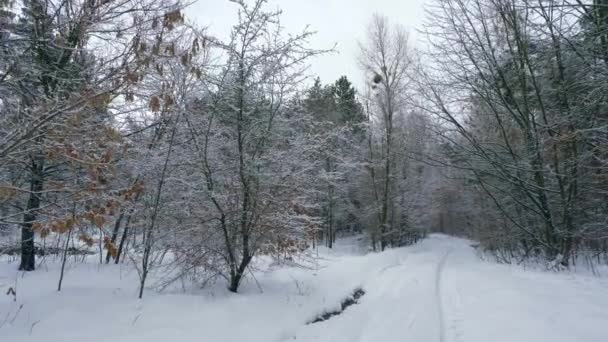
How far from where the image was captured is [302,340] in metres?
4.62

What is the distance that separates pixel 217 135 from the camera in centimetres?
595

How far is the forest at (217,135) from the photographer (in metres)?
3.55

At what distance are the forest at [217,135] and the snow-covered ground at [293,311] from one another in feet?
1.82

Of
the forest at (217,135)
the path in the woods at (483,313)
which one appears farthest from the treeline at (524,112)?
the path in the woods at (483,313)

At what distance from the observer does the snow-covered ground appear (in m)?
3.98

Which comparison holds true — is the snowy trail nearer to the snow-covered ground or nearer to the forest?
the snow-covered ground

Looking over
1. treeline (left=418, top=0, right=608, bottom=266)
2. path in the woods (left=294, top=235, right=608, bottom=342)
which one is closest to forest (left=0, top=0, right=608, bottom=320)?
treeline (left=418, top=0, right=608, bottom=266)

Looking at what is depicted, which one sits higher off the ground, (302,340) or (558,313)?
(558,313)

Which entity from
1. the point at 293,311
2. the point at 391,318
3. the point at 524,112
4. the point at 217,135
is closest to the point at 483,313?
the point at 391,318

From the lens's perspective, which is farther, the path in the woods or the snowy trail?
the snowy trail

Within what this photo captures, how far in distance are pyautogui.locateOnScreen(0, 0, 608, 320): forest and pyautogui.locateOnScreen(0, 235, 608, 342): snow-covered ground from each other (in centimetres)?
56

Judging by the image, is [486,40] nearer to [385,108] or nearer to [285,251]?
[285,251]

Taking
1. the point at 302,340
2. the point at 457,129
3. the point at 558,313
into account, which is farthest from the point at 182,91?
the point at 457,129

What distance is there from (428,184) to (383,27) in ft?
40.1
